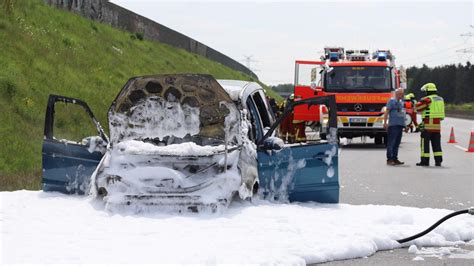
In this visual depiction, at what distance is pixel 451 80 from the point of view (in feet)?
544

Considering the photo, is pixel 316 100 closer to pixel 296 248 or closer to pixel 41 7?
pixel 296 248

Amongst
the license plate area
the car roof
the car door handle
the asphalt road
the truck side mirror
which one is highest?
the car roof

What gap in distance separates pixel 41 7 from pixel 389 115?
1557 centimetres

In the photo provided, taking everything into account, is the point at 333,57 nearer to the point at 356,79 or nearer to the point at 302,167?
the point at 356,79

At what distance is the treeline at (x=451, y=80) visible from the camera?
15188cm

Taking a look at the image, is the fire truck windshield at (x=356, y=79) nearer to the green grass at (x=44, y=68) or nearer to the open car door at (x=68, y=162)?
the green grass at (x=44, y=68)

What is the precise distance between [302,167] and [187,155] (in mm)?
1401

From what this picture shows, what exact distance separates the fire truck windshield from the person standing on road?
19.3 feet

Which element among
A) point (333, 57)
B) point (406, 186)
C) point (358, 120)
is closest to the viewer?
point (406, 186)

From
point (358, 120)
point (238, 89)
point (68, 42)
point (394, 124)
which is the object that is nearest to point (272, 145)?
point (238, 89)

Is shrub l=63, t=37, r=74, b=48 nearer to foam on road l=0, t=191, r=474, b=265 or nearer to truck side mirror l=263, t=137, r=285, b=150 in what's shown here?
foam on road l=0, t=191, r=474, b=265

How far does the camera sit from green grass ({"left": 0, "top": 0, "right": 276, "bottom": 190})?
45.9 ft

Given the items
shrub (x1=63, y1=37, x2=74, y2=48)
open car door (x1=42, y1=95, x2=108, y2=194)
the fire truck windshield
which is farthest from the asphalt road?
shrub (x1=63, y1=37, x2=74, y2=48)

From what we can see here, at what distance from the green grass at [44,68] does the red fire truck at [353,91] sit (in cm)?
605
